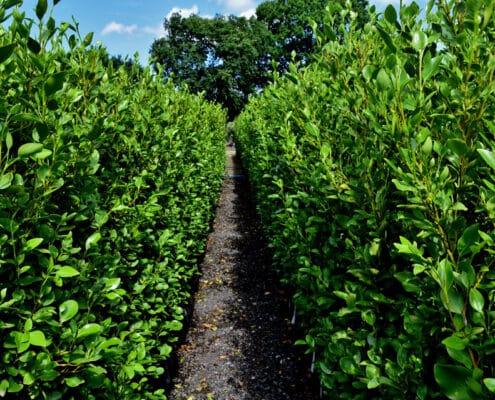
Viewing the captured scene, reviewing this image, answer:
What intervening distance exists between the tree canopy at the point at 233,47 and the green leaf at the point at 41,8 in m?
44.1

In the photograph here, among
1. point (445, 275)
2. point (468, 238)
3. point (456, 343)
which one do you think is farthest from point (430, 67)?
point (456, 343)

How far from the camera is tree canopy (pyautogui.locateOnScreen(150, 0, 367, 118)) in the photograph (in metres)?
45.3

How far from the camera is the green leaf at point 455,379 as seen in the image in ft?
3.25

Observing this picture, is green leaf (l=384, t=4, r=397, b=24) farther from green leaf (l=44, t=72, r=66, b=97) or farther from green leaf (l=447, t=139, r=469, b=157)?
green leaf (l=44, t=72, r=66, b=97)

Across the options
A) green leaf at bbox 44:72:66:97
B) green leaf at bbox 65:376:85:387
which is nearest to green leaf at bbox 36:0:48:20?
green leaf at bbox 44:72:66:97

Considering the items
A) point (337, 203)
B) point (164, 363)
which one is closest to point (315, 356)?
point (164, 363)

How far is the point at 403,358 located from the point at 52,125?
2.09m

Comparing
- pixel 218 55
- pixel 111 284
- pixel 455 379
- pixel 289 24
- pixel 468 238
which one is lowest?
pixel 111 284

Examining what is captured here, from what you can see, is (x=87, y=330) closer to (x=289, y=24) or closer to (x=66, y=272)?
(x=66, y=272)

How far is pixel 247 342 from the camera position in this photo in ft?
15.7

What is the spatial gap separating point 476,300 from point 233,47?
48.1 metres

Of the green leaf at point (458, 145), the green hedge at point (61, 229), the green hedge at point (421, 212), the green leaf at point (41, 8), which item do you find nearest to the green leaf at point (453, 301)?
the green hedge at point (421, 212)

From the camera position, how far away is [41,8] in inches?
63.3

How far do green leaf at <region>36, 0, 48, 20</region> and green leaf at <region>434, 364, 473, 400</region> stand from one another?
2067 millimetres
